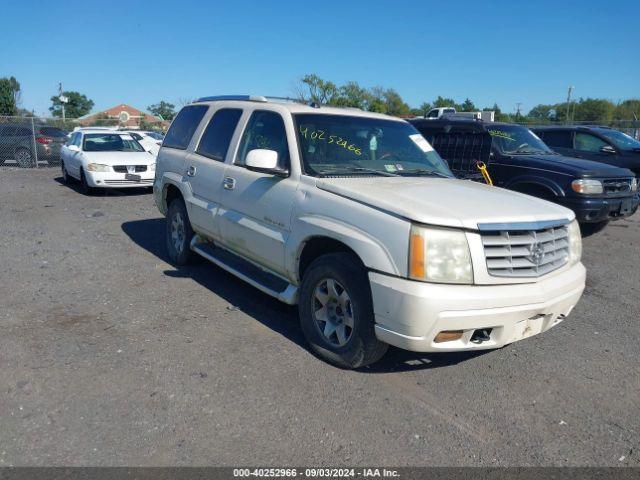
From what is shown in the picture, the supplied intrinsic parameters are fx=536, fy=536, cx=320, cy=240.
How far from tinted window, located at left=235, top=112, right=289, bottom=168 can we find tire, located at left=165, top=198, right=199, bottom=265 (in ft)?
4.50

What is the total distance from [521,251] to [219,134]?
3.30 metres

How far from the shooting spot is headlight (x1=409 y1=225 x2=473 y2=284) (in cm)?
322

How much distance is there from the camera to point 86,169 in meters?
11.9

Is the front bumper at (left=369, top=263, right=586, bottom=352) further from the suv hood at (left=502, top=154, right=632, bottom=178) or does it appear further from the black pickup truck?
the suv hood at (left=502, top=154, right=632, bottom=178)

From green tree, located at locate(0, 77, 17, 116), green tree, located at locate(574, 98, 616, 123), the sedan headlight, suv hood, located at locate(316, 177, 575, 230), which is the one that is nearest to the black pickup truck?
suv hood, located at locate(316, 177, 575, 230)


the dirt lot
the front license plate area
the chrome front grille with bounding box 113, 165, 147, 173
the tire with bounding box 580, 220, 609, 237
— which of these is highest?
the chrome front grille with bounding box 113, 165, 147, 173

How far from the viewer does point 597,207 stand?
309 inches

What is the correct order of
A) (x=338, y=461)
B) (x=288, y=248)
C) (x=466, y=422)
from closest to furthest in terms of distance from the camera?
(x=338, y=461) < (x=466, y=422) < (x=288, y=248)

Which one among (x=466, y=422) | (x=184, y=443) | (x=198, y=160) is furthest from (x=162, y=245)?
(x=466, y=422)

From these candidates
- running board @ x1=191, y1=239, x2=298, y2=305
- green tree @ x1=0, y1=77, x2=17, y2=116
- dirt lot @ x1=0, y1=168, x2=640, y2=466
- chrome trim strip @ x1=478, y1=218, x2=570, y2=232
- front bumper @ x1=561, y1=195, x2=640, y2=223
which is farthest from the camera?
green tree @ x1=0, y1=77, x2=17, y2=116

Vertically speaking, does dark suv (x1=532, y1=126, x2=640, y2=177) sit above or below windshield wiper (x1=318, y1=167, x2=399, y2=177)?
above

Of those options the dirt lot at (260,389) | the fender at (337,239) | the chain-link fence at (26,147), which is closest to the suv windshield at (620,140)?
the dirt lot at (260,389)

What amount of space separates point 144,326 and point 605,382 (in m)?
3.62

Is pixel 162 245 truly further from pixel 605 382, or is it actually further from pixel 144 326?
pixel 605 382
